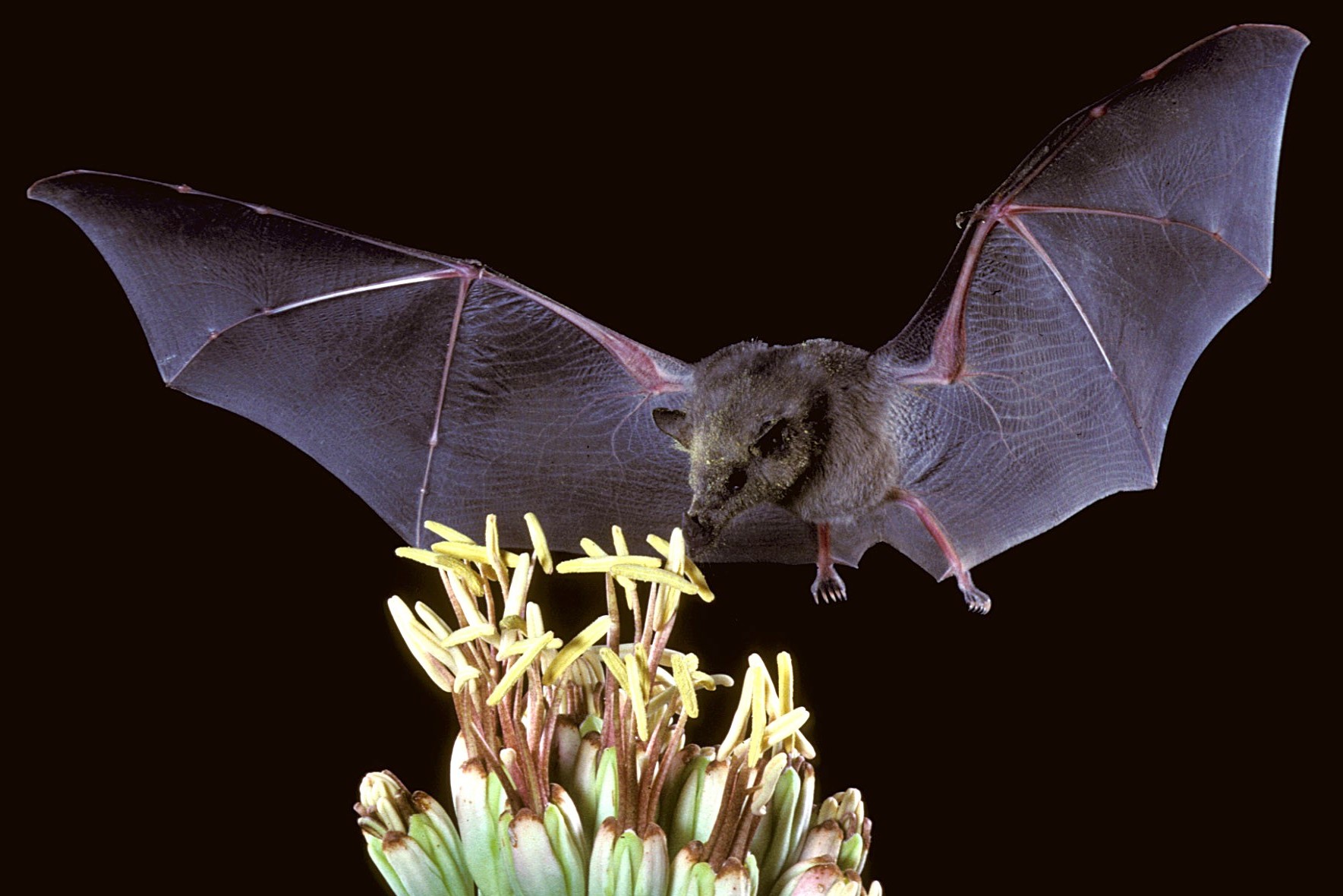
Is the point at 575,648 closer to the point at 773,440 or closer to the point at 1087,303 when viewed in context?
the point at 773,440

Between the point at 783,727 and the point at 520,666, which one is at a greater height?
the point at 520,666

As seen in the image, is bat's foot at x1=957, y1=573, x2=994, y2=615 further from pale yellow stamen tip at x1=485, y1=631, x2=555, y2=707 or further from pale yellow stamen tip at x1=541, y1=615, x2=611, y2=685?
pale yellow stamen tip at x1=485, y1=631, x2=555, y2=707

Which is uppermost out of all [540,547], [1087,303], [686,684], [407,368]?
[407,368]

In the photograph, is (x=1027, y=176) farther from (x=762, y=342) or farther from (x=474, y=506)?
(x=474, y=506)

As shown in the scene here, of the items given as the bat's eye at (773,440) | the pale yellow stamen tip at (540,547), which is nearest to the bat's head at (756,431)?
the bat's eye at (773,440)

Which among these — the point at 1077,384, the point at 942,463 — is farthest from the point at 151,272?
the point at 1077,384

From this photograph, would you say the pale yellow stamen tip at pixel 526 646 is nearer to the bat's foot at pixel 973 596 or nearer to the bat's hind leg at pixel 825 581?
the bat's hind leg at pixel 825 581

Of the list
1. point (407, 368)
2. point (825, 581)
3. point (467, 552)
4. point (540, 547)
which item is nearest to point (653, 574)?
point (540, 547)
